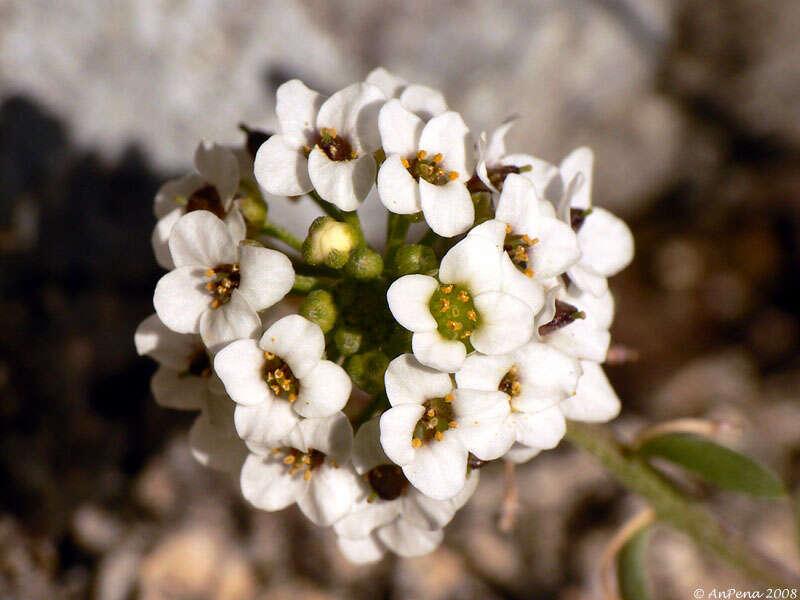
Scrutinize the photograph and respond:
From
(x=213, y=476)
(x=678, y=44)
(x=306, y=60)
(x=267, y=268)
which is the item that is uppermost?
(x=678, y=44)

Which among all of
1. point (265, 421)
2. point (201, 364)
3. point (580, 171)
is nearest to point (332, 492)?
point (265, 421)

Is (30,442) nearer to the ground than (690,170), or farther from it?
nearer to the ground

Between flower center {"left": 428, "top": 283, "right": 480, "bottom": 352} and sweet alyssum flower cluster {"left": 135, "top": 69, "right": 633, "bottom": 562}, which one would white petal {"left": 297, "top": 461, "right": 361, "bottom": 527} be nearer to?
sweet alyssum flower cluster {"left": 135, "top": 69, "right": 633, "bottom": 562}

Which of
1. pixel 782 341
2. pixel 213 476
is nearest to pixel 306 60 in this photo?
pixel 213 476

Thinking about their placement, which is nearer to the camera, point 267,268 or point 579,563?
point 267,268

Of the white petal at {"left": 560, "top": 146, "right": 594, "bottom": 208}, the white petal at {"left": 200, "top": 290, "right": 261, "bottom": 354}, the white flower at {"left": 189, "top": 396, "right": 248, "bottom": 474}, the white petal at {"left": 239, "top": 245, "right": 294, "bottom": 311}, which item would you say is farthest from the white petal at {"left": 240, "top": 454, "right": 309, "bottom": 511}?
the white petal at {"left": 560, "top": 146, "right": 594, "bottom": 208}

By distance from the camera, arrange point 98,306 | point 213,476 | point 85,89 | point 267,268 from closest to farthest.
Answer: point 267,268 < point 85,89 < point 213,476 < point 98,306

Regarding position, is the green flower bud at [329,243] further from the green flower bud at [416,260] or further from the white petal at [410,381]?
the white petal at [410,381]

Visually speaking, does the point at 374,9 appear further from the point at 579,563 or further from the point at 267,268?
the point at 579,563

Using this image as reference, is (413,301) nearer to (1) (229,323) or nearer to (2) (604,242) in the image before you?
(1) (229,323)
